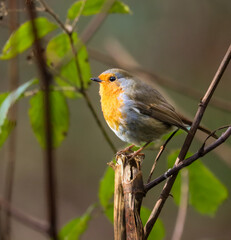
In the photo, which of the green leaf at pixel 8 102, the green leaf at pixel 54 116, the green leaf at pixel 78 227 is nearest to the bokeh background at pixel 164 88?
the green leaf at pixel 54 116

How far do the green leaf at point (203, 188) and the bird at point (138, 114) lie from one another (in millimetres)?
411

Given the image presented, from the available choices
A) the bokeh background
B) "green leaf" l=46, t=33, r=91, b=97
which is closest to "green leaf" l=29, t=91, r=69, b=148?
"green leaf" l=46, t=33, r=91, b=97

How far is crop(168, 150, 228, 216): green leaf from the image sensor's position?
2365 mm

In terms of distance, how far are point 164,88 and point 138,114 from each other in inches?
135

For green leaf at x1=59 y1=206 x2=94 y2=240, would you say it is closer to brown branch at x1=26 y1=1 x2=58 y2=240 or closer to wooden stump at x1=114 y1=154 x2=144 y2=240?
wooden stump at x1=114 y1=154 x2=144 y2=240

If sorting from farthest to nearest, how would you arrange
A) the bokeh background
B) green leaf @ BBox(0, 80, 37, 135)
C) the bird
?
the bokeh background < the bird < green leaf @ BBox(0, 80, 37, 135)

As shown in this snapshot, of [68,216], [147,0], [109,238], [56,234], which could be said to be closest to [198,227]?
[109,238]

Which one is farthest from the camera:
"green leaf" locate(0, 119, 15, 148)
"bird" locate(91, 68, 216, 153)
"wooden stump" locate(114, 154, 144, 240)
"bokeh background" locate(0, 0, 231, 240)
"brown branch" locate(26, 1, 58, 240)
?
"bokeh background" locate(0, 0, 231, 240)

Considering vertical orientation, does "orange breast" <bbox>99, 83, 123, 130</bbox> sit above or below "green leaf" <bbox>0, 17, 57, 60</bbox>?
below

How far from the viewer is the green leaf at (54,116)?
232 centimetres

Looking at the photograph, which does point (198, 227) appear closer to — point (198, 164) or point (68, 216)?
point (68, 216)

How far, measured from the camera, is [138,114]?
2.97 metres

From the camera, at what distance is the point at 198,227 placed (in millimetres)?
Answer: 6305

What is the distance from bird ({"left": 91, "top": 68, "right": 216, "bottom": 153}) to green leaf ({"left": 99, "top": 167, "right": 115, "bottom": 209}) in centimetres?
55
